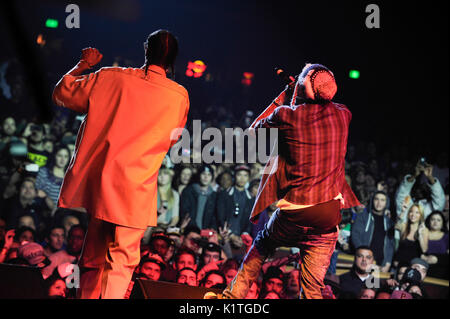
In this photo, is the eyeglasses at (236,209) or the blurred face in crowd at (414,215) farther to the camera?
the blurred face in crowd at (414,215)

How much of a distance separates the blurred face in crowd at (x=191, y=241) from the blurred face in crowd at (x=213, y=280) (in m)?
1.11

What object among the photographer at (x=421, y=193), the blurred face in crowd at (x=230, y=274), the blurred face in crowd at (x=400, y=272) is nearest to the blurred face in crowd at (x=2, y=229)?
the blurred face in crowd at (x=230, y=274)

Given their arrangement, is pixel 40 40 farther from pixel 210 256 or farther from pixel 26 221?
pixel 210 256

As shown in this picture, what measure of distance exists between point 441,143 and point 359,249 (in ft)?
15.5

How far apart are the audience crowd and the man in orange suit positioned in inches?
95.0

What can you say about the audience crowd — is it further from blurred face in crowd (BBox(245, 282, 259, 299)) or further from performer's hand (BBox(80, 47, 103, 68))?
performer's hand (BBox(80, 47, 103, 68))

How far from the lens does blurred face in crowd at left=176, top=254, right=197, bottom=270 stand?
4.77 m

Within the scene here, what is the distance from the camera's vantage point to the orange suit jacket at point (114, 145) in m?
2.10

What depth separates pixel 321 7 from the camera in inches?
290

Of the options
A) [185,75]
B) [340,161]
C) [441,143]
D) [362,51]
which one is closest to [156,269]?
[340,161]

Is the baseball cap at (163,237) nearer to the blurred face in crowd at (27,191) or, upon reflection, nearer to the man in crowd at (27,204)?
the man in crowd at (27,204)

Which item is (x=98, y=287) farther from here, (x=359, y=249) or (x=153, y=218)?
(x=359, y=249)

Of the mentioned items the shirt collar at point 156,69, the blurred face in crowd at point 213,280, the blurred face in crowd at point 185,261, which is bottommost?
the blurred face in crowd at point 213,280

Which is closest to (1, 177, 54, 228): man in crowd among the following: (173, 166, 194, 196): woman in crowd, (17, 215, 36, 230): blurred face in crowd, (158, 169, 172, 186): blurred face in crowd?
(17, 215, 36, 230): blurred face in crowd
